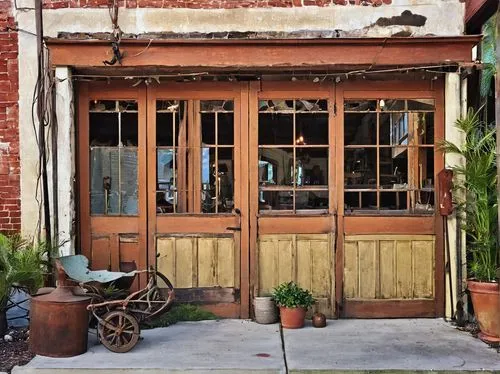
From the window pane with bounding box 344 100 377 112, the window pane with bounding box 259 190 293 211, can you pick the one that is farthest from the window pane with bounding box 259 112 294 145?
the window pane with bounding box 344 100 377 112

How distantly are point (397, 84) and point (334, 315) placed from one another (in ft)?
9.86

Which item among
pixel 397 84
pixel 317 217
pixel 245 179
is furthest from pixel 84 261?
pixel 397 84

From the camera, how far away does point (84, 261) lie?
249 inches

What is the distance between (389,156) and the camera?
7.07 meters

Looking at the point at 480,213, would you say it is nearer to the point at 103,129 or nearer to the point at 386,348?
the point at 386,348

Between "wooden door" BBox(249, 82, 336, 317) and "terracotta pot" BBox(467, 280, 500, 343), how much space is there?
5.58ft

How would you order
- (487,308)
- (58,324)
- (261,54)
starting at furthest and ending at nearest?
(261,54) → (487,308) → (58,324)

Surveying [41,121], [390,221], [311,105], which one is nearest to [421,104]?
[311,105]

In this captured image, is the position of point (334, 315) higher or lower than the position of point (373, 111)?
lower

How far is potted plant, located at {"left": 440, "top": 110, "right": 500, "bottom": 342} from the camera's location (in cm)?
600

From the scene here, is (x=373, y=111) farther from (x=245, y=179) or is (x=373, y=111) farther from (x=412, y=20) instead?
(x=245, y=179)

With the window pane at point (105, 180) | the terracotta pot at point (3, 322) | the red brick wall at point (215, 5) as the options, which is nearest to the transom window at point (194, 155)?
the window pane at point (105, 180)

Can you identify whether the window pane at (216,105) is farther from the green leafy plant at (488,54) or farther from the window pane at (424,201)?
the green leafy plant at (488,54)

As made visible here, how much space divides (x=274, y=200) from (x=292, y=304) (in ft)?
4.45
